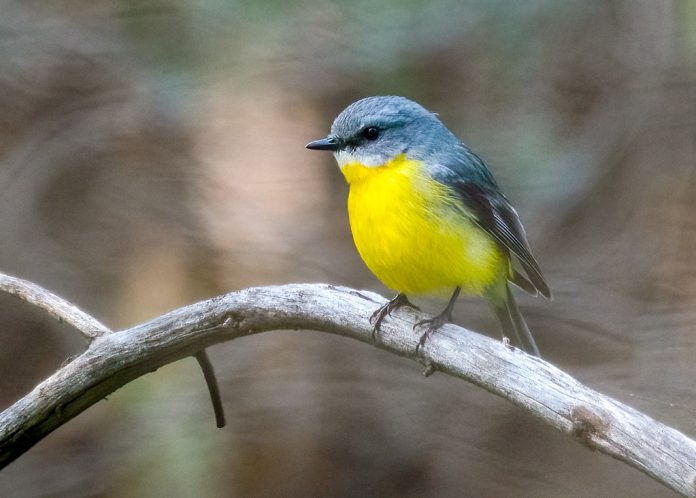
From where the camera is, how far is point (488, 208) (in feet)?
11.7

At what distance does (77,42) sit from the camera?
19.9ft

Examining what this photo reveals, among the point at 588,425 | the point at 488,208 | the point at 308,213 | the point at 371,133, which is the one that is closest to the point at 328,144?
the point at 371,133

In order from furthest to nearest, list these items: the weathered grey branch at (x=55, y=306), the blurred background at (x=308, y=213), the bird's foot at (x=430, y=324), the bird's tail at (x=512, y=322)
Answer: the blurred background at (x=308, y=213)
the bird's tail at (x=512, y=322)
the bird's foot at (x=430, y=324)
the weathered grey branch at (x=55, y=306)

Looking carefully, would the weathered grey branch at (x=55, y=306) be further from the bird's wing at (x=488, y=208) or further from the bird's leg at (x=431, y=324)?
the bird's wing at (x=488, y=208)

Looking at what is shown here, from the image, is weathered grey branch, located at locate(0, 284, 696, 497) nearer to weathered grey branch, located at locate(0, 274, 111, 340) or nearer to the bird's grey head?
weathered grey branch, located at locate(0, 274, 111, 340)

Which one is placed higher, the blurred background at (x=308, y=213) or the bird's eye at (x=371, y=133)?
the bird's eye at (x=371, y=133)

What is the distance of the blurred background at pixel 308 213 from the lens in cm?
557

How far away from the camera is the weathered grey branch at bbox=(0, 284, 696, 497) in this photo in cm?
247

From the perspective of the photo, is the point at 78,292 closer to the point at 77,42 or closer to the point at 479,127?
the point at 77,42

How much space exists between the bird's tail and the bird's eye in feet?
2.63

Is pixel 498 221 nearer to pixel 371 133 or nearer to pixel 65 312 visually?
pixel 371 133

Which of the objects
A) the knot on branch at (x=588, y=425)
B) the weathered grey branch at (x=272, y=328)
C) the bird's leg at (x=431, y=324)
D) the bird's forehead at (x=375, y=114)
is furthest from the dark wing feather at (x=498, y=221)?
the knot on branch at (x=588, y=425)

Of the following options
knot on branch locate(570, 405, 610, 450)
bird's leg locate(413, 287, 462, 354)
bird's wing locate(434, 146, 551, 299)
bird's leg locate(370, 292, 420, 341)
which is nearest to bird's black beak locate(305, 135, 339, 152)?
bird's wing locate(434, 146, 551, 299)

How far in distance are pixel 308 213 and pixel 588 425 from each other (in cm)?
413
